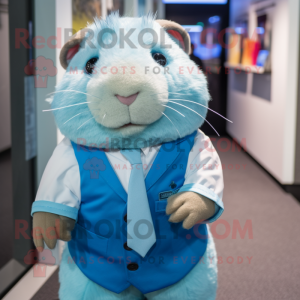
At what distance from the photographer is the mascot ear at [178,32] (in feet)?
3.67

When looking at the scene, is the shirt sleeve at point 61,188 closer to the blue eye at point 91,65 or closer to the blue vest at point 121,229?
the blue vest at point 121,229

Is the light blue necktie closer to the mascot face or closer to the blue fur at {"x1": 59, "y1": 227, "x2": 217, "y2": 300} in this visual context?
the mascot face

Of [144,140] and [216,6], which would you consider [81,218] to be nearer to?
[144,140]

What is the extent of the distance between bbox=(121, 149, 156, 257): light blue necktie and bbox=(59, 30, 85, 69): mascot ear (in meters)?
0.36

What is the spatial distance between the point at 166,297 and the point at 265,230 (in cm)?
166

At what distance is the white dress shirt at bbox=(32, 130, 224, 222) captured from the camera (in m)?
1.02

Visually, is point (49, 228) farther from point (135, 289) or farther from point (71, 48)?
point (71, 48)

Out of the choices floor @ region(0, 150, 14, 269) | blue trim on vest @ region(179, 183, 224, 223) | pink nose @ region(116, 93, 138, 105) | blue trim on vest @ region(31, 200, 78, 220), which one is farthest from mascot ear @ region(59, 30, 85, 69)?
floor @ region(0, 150, 14, 269)

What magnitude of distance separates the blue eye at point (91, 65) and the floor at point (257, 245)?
1.85 feet

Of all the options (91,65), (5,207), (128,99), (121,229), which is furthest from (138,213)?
(5,207)

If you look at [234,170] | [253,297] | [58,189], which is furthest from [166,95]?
[234,170]

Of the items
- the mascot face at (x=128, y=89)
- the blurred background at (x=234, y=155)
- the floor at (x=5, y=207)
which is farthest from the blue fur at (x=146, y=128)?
the floor at (x=5, y=207)

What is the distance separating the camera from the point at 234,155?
495 centimetres

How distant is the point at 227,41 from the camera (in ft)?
20.2
